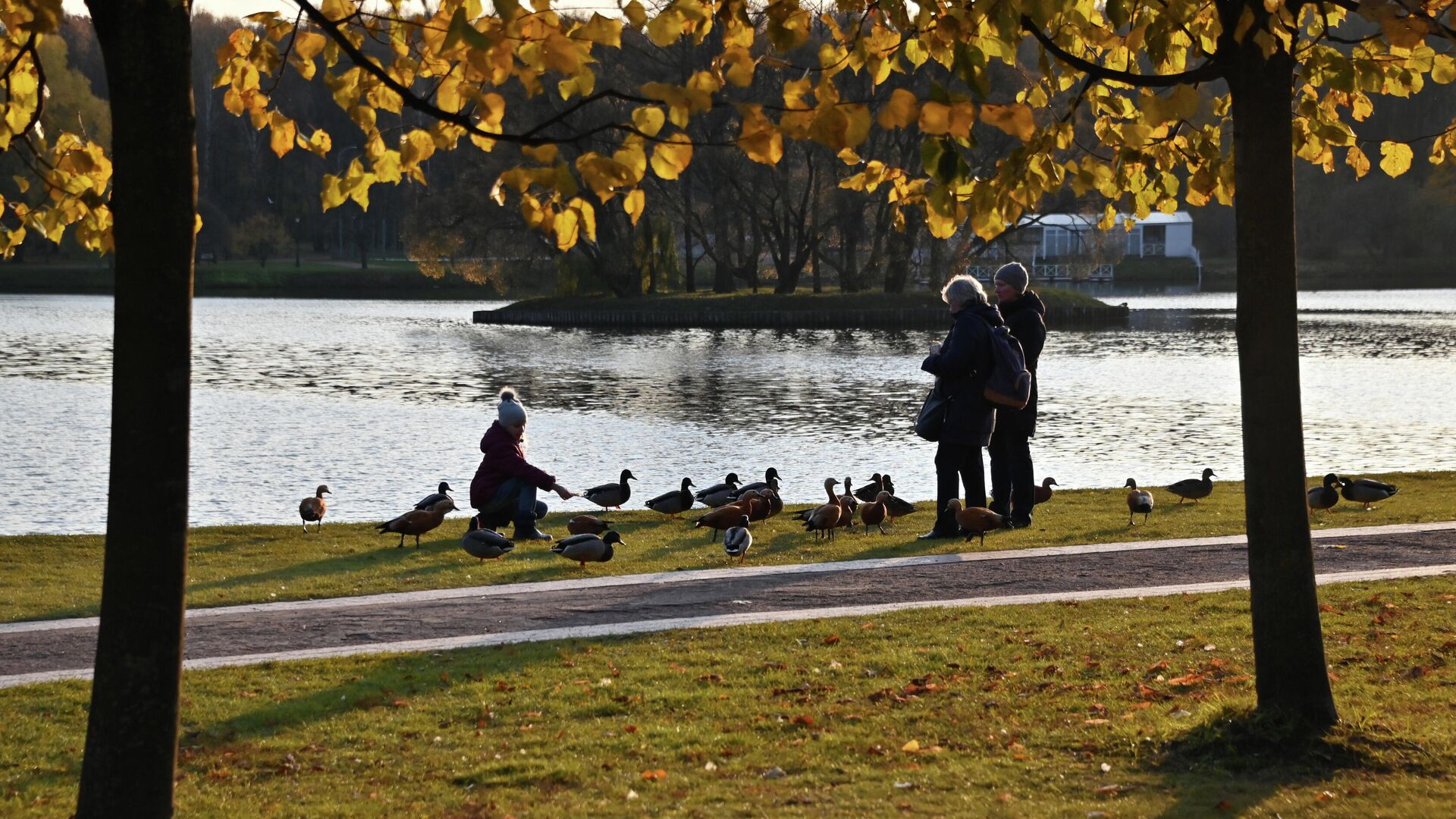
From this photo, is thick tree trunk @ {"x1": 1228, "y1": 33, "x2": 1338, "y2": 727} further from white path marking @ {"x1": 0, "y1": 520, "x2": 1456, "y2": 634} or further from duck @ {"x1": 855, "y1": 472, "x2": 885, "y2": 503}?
duck @ {"x1": 855, "y1": 472, "x2": 885, "y2": 503}

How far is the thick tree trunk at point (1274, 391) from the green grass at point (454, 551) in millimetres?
5922

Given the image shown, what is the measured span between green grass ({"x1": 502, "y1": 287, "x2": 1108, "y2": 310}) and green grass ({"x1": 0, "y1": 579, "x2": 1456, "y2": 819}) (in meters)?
56.0

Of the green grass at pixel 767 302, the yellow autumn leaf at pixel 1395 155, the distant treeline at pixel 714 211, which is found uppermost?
the distant treeline at pixel 714 211

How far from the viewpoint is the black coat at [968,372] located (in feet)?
41.3

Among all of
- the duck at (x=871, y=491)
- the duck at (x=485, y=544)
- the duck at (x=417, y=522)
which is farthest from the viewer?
the duck at (x=871, y=491)

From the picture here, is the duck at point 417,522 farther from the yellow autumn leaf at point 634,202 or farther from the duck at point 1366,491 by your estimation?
the duck at point 1366,491

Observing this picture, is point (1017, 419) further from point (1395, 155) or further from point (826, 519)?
point (1395, 155)

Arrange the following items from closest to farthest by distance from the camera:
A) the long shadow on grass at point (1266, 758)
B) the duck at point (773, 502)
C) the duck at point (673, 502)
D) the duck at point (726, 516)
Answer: the long shadow on grass at point (1266, 758)
the duck at point (726, 516)
the duck at point (773, 502)
the duck at point (673, 502)

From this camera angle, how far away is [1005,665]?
8.00 m

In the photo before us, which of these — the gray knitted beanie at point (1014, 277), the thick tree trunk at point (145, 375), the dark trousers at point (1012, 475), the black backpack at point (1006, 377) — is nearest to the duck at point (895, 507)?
the dark trousers at point (1012, 475)

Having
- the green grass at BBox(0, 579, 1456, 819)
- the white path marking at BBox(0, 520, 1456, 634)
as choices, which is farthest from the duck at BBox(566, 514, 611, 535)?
the green grass at BBox(0, 579, 1456, 819)

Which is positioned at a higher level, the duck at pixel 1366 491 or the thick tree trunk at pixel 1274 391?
the thick tree trunk at pixel 1274 391

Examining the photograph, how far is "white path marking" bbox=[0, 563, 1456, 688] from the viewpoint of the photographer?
845 cm

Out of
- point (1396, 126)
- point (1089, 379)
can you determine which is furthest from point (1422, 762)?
point (1396, 126)
